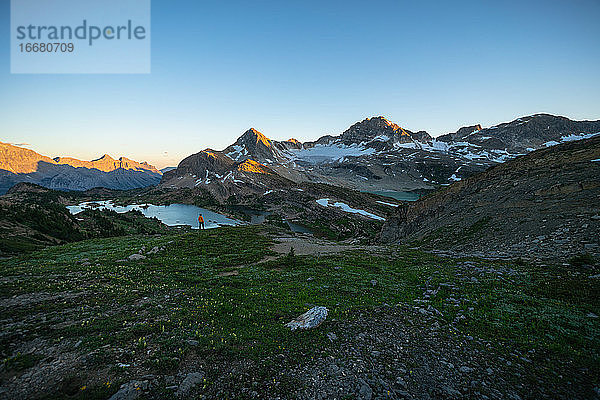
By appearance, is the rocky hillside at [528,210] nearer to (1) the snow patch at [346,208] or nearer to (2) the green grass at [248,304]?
(2) the green grass at [248,304]

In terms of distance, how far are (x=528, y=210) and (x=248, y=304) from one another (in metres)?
28.5

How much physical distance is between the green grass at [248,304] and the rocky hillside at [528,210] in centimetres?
548

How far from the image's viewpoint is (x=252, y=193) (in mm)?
173500

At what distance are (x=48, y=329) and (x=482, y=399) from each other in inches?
579

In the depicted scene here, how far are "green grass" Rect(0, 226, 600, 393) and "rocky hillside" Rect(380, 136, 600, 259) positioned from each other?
5.48m

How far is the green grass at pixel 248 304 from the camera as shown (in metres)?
8.40

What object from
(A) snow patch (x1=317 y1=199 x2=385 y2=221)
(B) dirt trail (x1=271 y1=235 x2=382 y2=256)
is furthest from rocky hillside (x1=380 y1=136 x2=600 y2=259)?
(A) snow patch (x1=317 y1=199 x2=385 y2=221)

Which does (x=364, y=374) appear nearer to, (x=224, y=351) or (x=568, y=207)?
(x=224, y=351)

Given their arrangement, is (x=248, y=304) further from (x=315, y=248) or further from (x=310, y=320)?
(x=315, y=248)

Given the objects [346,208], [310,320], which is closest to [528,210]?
[310,320]

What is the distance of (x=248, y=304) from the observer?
1221 centimetres

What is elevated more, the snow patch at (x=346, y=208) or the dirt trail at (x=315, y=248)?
the dirt trail at (x=315, y=248)

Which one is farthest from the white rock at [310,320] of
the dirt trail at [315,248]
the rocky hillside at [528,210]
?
the dirt trail at [315,248]

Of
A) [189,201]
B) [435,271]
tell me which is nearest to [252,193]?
[189,201]
